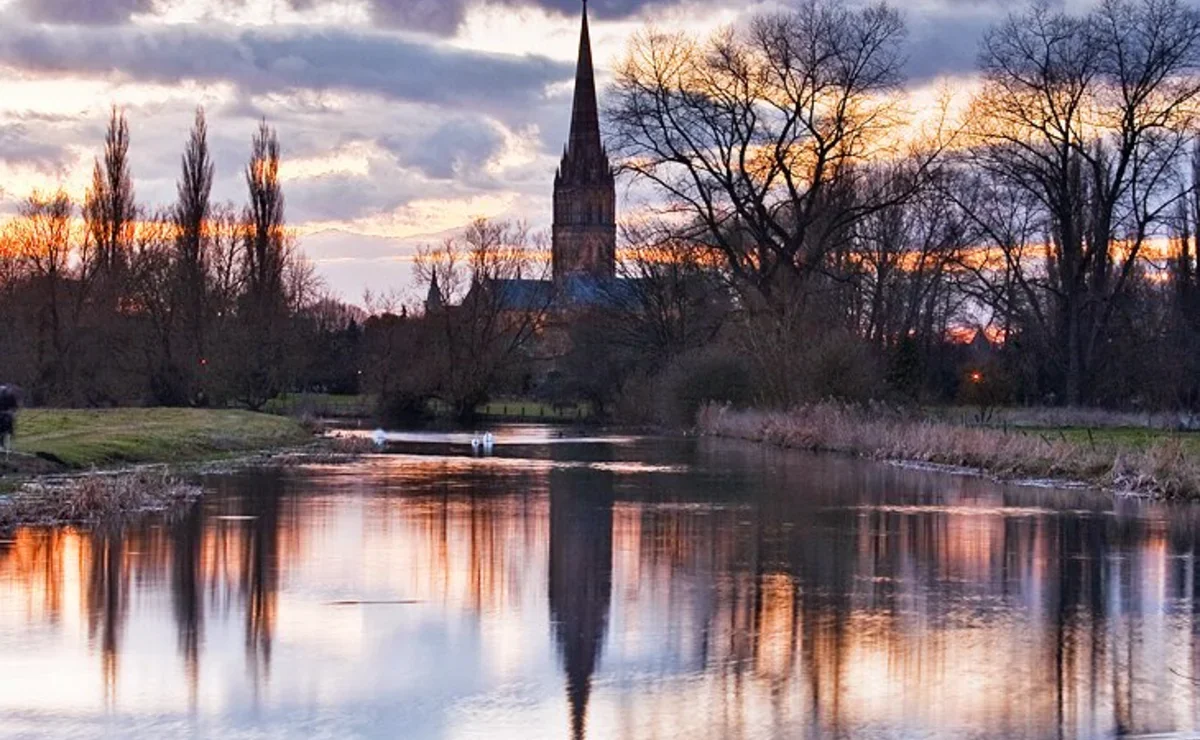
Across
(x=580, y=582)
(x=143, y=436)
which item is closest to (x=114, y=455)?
(x=143, y=436)

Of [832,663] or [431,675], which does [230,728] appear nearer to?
[431,675]

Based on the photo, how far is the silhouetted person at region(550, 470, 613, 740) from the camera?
1159cm

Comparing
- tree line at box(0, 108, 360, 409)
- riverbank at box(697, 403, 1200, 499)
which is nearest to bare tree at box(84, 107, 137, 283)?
tree line at box(0, 108, 360, 409)

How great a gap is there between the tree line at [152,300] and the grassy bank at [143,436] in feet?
37.6

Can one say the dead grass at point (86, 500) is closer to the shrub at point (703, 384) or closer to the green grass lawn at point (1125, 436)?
the green grass lawn at point (1125, 436)

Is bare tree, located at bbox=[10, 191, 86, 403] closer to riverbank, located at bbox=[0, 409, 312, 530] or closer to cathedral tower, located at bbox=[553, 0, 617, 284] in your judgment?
riverbank, located at bbox=[0, 409, 312, 530]

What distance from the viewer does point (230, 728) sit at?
9742 millimetres

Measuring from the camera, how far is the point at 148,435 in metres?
39.5

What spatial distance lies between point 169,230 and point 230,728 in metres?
67.3

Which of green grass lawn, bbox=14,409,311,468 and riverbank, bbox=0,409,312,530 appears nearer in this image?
riverbank, bbox=0,409,312,530

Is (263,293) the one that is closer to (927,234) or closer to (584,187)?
(927,234)

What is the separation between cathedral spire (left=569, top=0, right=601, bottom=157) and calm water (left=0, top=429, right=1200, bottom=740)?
12225cm

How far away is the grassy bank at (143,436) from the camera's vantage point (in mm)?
32281

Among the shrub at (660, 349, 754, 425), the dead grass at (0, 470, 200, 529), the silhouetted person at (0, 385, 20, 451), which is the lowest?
the dead grass at (0, 470, 200, 529)
